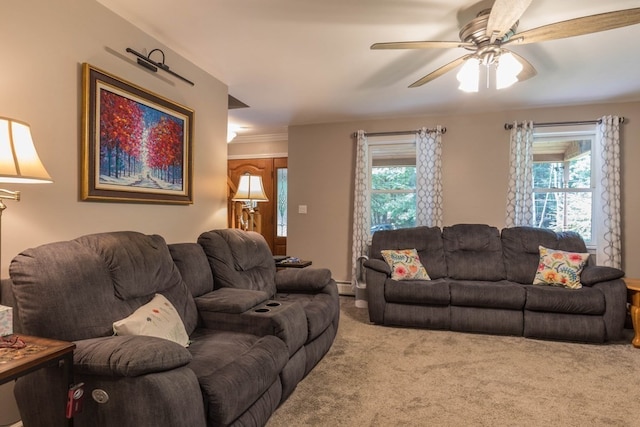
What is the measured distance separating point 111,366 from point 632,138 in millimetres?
5210

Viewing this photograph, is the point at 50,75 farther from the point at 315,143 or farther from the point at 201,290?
the point at 315,143

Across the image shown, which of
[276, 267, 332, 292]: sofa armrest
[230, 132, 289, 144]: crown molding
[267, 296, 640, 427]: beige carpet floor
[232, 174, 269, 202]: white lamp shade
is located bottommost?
[267, 296, 640, 427]: beige carpet floor

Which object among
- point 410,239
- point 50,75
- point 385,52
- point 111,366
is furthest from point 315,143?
point 111,366

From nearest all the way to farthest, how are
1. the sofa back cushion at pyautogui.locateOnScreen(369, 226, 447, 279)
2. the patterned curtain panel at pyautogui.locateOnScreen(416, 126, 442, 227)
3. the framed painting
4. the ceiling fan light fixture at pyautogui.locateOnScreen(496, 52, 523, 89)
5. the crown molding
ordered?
the framed painting, the ceiling fan light fixture at pyautogui.locateOnScreen(496, 52, 523, 89), the sofa back cushion at pyautogui.locateOnScreen(369, 226, 447, 279), the patterned curtain panel at pyautogui.locateOnScreen(416, 126, 442, 227), the crown molding

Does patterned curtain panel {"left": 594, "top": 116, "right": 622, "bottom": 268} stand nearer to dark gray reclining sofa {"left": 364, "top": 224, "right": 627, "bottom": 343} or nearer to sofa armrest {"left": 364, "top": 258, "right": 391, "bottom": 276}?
dark gray reclining sofa {"left": 364, "top": 224, "right": 627, "bottom": 343}

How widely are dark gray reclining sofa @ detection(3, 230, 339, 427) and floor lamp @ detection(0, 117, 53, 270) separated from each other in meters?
0.38

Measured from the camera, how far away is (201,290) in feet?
8.25

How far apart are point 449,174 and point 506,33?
2.71m

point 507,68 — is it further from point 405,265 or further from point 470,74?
point 405,265

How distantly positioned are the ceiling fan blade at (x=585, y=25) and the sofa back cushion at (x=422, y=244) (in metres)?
2.44

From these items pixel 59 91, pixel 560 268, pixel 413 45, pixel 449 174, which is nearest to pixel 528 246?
pixel 560 268

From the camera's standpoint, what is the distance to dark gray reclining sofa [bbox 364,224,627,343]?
323cm

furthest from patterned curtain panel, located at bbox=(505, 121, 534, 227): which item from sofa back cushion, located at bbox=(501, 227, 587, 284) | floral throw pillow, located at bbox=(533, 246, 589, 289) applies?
floral throw pillow, located at bbox=(533, 246, 589, 289)

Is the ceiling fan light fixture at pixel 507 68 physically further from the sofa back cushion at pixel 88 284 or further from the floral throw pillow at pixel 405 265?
the sofa back cushion at pixel 88 284
